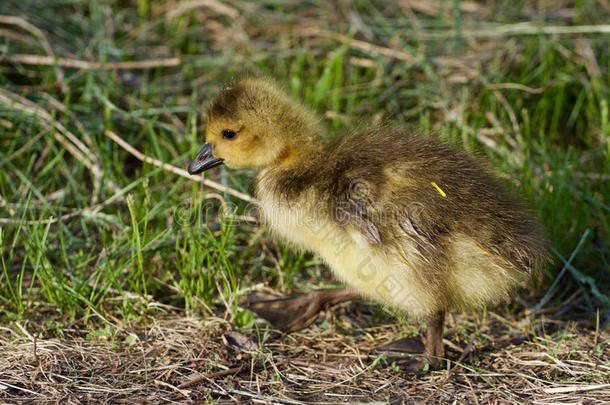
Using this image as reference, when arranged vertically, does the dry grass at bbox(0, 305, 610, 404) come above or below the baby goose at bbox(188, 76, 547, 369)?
below

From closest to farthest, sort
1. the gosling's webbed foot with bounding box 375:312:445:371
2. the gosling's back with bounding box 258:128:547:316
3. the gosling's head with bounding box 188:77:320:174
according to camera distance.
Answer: the gosling's back with bounding box 258:128:547:316, the gosling's webbed foot with bounding box 375:312:445:371, the gosling's head with bounding box 188:77:320:174

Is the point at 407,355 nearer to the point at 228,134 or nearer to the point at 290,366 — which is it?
the point at 290,366

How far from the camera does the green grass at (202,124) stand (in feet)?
7.82

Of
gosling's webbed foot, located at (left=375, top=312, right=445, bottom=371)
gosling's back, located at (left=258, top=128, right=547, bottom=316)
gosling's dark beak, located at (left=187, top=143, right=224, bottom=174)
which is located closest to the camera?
gosling's back, located at (left=258, top=128, right=547, bottom=316)

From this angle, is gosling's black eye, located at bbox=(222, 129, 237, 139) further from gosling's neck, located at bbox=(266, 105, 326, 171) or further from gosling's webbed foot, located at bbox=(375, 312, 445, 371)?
gosling's webbed foot, located at bbox=(375, 312, 445, 371)

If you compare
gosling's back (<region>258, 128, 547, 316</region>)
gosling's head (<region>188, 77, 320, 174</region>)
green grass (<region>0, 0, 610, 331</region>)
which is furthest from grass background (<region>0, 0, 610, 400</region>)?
gosling's back (<region>258, 128, 547, 316</region>)

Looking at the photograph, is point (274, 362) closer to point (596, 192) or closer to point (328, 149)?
point (328, 149)

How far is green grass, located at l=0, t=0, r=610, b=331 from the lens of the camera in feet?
7.82

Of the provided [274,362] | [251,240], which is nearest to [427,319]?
[274,362]

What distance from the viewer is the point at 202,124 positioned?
136 inches

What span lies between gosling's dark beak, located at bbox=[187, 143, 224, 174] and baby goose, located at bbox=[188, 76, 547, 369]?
0.46 ft

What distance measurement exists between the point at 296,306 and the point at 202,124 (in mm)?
1451

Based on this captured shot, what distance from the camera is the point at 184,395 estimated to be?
73.9 inches

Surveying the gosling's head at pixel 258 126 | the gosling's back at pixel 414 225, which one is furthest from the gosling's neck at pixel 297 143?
the gosling's back at pixel 414 225
